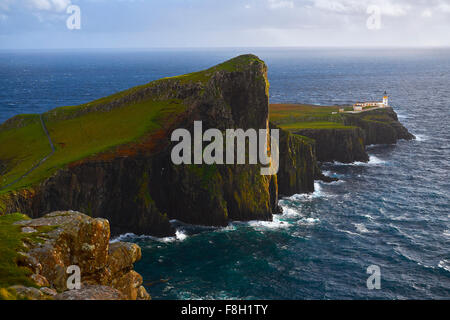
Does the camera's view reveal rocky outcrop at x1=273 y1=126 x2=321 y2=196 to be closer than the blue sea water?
No

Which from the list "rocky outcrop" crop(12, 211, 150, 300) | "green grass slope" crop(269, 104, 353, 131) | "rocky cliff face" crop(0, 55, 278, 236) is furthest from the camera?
"green grass slope" crop(269, 104, 353, 131)

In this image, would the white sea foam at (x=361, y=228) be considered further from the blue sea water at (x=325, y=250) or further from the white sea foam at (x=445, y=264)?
the white sea foam at (x=445, y=264)

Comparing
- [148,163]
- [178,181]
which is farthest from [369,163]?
[148,163]

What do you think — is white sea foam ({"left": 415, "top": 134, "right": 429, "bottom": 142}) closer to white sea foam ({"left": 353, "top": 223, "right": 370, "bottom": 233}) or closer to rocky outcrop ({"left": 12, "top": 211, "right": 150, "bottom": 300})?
white sea foam ({"left": 353, "top": 223, "right": 370, "bottom": 233})

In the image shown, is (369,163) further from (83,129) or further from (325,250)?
(83,129)

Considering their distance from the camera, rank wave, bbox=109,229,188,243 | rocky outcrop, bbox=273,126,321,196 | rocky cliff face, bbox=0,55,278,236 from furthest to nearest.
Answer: rocky outcrop, bbox=273,126,321,196 → rocky cliff face, bbox=0,55,278,236 → wave, bbox=109,229,188,243

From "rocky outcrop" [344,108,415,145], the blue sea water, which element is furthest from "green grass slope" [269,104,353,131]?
the blue sea water
